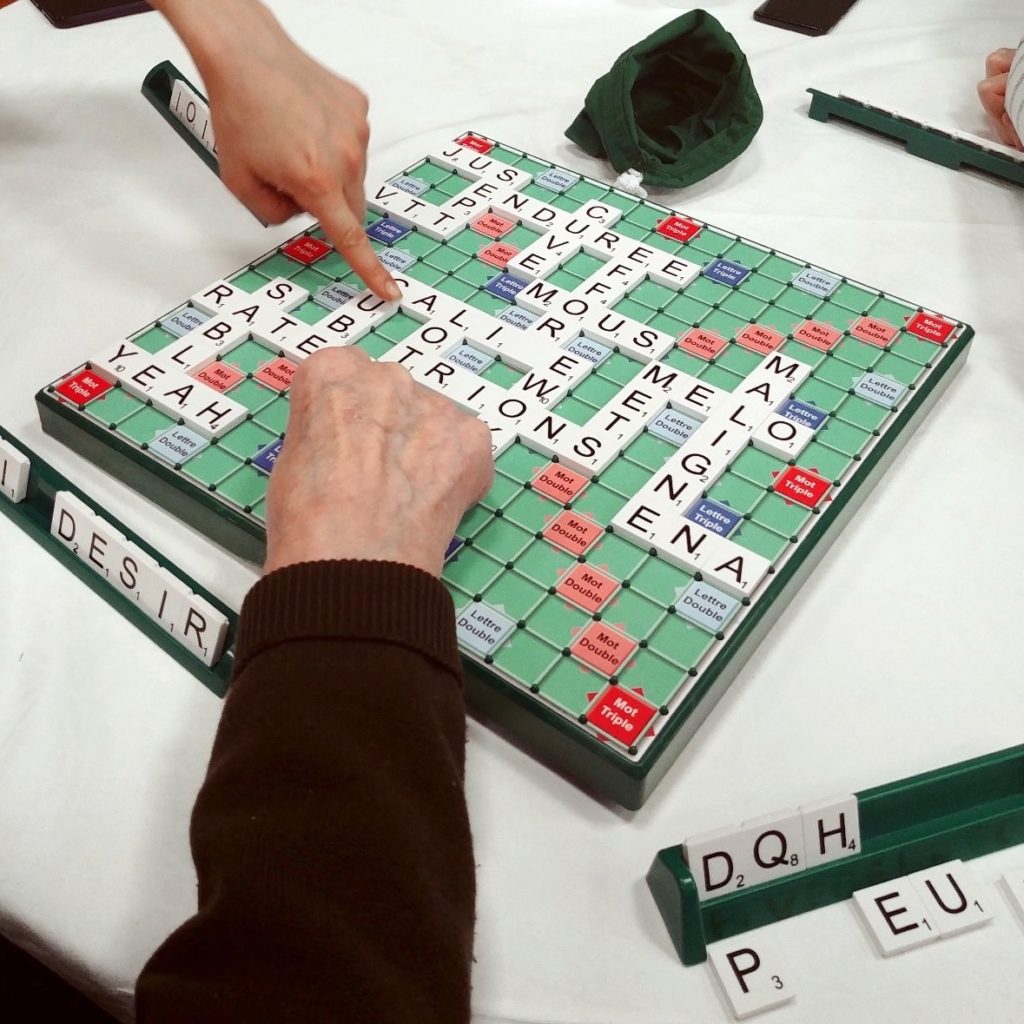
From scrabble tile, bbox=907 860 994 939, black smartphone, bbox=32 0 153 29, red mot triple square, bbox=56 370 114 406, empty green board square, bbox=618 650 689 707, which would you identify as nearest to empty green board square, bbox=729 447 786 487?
empty green board square, bbox=618 650 689 707

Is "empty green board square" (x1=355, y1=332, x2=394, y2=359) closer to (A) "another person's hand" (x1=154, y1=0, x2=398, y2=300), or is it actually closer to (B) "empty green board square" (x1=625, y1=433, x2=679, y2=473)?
(A) "another person's hand" (x1=154, y1=0, x2=398, y2=300)

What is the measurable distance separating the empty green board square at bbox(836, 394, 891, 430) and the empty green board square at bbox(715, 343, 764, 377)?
3.5 inches

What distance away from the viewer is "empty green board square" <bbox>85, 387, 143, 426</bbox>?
93cm

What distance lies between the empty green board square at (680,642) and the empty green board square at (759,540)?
9 centimetres

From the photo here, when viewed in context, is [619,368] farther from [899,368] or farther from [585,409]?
[899,368]

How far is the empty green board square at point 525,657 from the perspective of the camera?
75cm

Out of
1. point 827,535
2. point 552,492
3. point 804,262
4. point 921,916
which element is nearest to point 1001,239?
point 804,262

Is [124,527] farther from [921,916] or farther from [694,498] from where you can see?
[921,916]

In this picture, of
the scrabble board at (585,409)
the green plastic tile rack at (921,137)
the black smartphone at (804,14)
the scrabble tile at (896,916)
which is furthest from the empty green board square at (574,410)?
the black smartphone at (804,14)

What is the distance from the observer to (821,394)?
959mm

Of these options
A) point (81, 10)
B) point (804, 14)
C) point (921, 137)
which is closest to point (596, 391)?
point (921, 137)

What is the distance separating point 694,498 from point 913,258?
0.51m

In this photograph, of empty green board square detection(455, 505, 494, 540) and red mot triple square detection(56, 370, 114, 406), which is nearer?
empty green board square detection(455, 505, 494, 540)

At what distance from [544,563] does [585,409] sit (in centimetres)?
19
